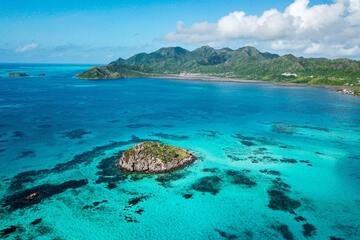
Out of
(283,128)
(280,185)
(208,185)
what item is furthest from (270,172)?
(283,128)

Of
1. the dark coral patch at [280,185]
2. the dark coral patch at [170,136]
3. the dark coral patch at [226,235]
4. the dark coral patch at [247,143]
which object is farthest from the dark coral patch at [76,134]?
the dark coral patch at [226,235]

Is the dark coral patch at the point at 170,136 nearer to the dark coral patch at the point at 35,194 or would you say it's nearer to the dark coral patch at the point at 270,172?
the dark coral patch at the point at 270,172

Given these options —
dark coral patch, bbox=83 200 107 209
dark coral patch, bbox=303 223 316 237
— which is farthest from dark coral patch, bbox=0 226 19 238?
dark coral patch, bbox=303 223 316 237

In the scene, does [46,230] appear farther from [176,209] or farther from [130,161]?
[130,161]

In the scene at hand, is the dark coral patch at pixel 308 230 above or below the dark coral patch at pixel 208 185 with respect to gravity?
below

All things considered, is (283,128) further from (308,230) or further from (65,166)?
(65,166)

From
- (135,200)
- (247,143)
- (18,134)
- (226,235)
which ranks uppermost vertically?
(18,134)
